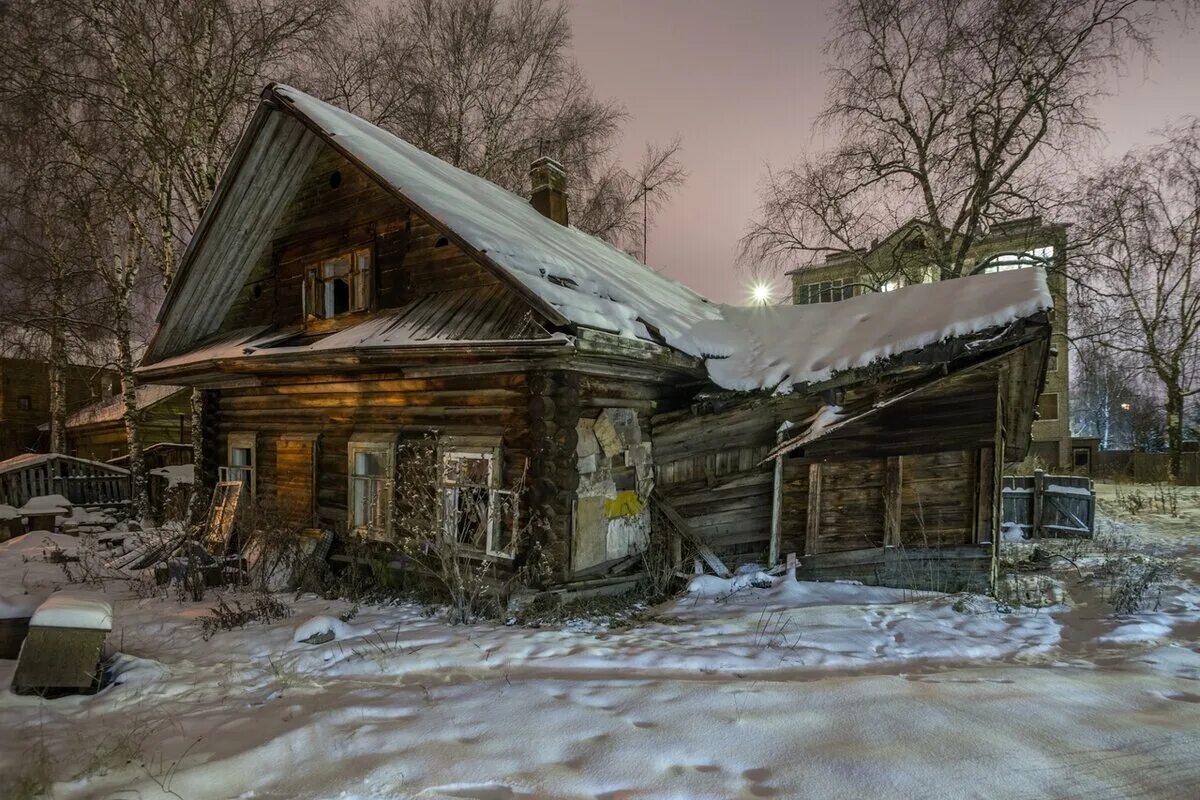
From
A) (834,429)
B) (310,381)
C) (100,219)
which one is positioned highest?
(100,219)

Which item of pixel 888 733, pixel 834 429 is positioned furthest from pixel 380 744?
pixel 834 429

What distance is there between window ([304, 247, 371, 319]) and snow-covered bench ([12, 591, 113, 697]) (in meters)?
5.41

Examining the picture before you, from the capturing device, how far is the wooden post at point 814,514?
7.29m

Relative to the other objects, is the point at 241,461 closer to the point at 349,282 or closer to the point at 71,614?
the point at 349,282

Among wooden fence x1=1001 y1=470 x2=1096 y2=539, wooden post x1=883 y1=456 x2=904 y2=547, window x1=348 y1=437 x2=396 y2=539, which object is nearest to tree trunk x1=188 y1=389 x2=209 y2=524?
window x1=348 y1=437 x2=396 y2=539

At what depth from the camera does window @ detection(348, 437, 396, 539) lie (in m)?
7.83

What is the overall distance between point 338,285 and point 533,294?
5037 millimetres

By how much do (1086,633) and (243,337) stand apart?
11.6 m

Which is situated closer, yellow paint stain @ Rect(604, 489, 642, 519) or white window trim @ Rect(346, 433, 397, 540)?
yellow paint stain @ Rect(604, 489, 642, 519)

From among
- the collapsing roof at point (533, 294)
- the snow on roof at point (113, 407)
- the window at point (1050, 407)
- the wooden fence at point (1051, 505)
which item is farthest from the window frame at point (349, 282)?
the window at point (1050, 407)

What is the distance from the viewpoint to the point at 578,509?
6.66 m

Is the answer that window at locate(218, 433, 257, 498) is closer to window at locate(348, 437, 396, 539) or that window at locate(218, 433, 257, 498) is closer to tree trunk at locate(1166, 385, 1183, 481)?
window at locate(348, 437, 396, 539)

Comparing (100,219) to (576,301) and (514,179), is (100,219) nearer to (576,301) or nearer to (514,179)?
(514,179)

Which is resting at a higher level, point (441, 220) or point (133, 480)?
point (441, 220)
